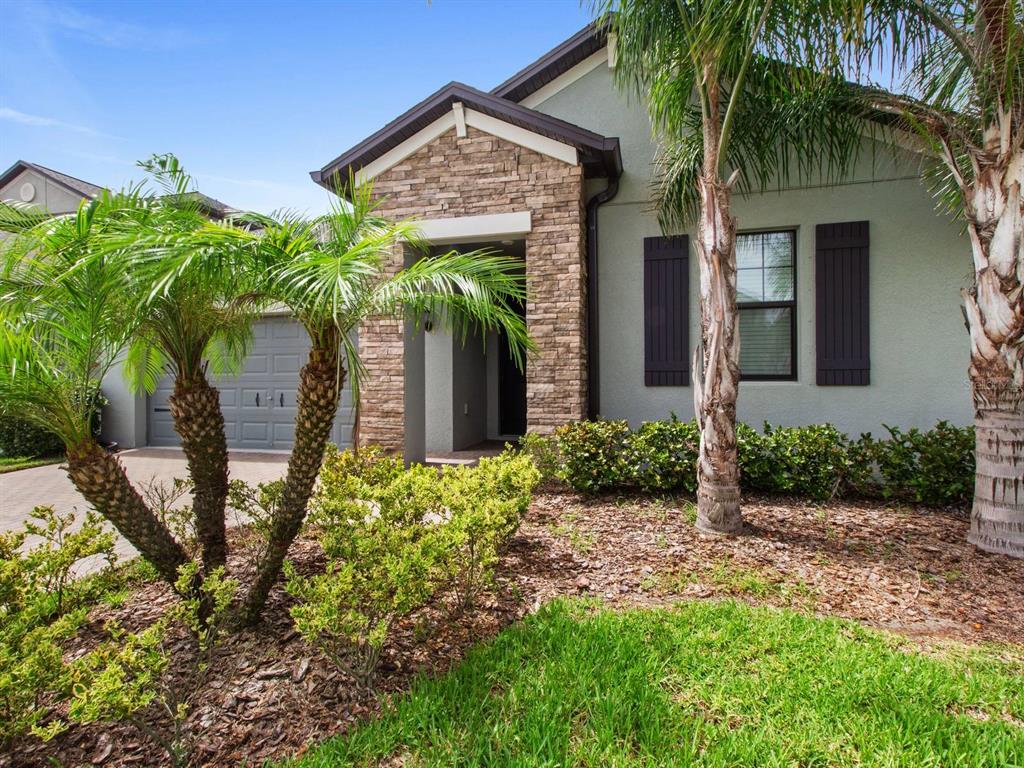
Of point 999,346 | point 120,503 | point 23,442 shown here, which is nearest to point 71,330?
point 120,503

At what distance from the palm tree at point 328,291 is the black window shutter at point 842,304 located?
530cm

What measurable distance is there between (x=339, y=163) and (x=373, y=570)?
260 inches

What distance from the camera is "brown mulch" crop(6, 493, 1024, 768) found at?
8.49 ft

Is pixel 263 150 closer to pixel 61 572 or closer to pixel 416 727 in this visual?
pixel 61 572

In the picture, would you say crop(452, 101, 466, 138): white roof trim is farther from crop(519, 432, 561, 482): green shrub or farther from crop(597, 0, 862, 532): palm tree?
crop(519, 432, 561, 482): green shrub

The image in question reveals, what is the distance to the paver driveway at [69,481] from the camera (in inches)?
262

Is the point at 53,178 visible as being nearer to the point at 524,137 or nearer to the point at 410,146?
the point at 410,146

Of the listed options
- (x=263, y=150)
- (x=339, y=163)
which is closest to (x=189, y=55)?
(x=263, y=150)

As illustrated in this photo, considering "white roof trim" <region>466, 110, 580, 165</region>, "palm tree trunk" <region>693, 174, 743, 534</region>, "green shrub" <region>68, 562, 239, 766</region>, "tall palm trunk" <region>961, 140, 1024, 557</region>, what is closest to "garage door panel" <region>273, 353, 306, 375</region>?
"white roof trim" <region>466, 110, 580, 165</region>

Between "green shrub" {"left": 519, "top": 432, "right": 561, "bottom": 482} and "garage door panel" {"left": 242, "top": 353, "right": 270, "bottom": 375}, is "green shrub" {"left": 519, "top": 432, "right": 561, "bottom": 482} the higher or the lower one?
the lower one

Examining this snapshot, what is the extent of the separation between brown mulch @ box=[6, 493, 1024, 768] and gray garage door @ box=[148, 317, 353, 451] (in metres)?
6.46

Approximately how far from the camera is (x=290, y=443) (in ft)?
34.8

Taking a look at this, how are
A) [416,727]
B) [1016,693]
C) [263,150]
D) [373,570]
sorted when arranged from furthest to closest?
[263,150]
[373,570]
[1016,693]
[416,727]

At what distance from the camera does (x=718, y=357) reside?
487cm
